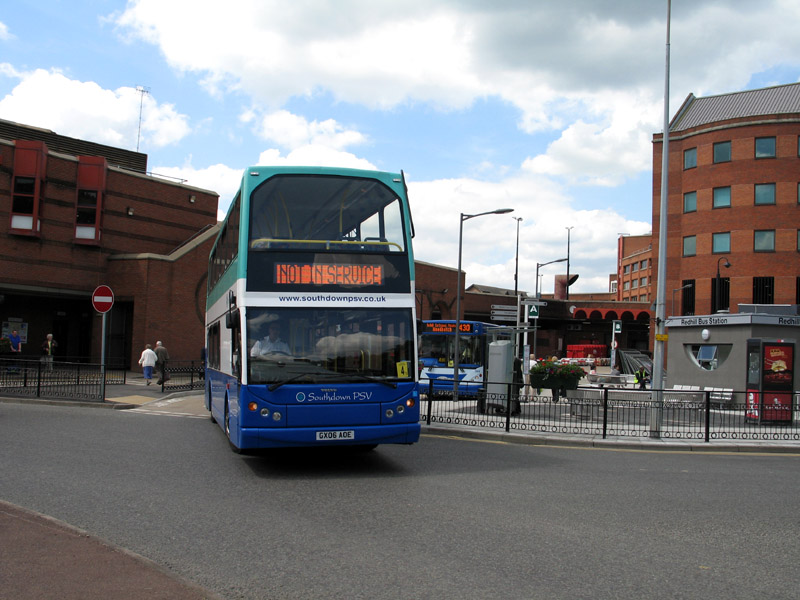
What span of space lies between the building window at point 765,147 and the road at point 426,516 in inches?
1704

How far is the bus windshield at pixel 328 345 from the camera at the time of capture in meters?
9.54

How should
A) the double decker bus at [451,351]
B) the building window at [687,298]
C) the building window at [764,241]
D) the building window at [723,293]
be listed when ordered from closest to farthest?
the double decker bus at [451,351], the building window at [764,241], the building window at [723,293], the building window at [687,298]

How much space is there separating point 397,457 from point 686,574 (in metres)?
6.45

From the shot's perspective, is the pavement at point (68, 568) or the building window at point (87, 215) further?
the building window at point (87, 215)

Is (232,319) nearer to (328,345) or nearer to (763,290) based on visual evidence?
(328,345)

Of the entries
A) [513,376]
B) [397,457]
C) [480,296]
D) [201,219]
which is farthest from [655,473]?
[480,296]

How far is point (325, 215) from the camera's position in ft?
32.8

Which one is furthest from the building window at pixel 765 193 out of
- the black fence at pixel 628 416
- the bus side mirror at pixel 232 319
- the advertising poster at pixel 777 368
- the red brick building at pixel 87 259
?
the bus side mirror at pixel 232 319

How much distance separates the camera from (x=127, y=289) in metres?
33.4

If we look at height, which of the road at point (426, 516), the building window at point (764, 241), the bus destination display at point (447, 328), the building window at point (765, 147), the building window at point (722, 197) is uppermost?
the building window at point (765, 147)

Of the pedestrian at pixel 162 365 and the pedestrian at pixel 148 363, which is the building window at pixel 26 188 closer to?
the pedestrian at pixel 148 363

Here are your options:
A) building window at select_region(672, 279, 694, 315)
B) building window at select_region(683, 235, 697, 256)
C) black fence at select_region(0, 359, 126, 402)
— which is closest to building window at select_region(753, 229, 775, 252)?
building window at select_region(683, 235, 697, 256)

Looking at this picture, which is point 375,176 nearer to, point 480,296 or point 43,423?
point 43,423

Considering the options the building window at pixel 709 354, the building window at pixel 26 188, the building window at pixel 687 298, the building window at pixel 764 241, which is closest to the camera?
the building window at pixel 709 354
